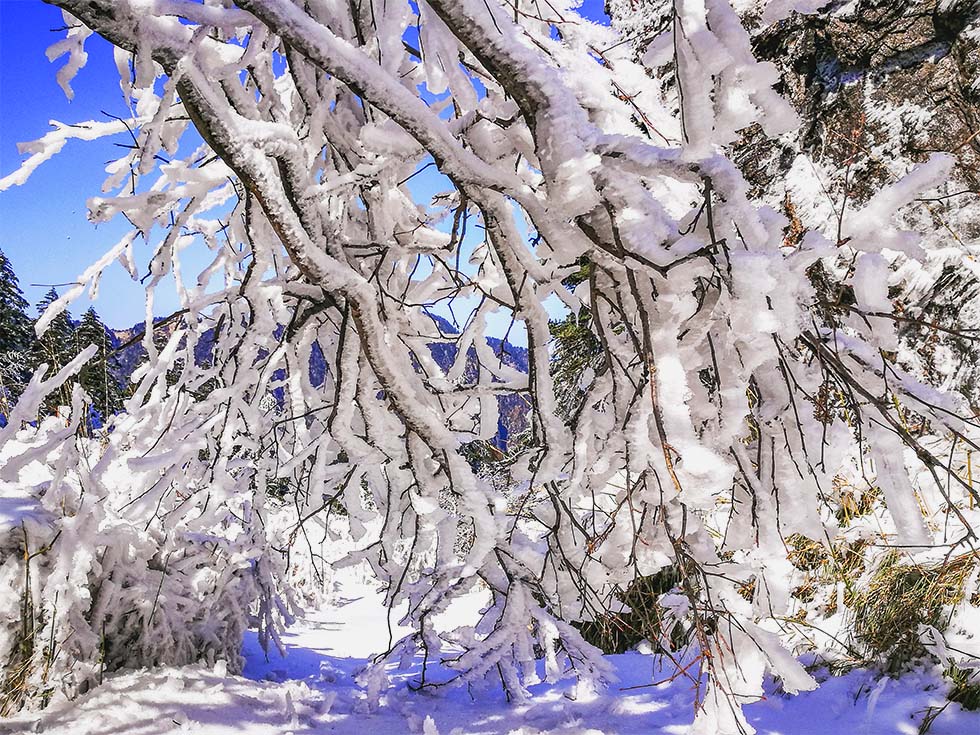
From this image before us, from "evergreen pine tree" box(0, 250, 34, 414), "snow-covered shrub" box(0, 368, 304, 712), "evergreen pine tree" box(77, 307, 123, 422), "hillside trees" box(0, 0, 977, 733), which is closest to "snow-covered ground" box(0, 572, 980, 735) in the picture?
"snow-covered shrub" box(0, 368, 304, 712)

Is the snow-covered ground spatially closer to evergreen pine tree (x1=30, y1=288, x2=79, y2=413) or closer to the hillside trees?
the hillside trees

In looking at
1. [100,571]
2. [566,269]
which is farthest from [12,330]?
[566,269]

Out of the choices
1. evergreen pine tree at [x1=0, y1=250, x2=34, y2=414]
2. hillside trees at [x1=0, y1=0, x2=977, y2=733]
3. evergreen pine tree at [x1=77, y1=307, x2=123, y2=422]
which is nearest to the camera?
hillside trees at [x1=0, y1=0, x2=977, y2=733]

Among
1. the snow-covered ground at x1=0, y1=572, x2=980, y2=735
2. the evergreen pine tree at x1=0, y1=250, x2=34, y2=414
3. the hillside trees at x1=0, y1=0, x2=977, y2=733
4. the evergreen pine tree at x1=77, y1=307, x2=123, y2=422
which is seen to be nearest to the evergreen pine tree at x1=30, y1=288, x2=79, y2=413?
the evergreen pine tree at x1=77, y1=307, x2=123, y2=422

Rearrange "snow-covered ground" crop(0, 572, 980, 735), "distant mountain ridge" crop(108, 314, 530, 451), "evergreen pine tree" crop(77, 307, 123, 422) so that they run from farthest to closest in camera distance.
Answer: "snow-covered ground" crop(0, 572, 980, 735), "evergreen pine tree" crop(77, 307, 123, 422), "distant mountain ridge" crop(108, 314, 530, 451)

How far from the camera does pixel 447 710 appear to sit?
129 inches

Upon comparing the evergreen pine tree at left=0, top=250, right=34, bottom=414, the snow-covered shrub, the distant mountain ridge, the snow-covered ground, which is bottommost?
the snow-covered ground

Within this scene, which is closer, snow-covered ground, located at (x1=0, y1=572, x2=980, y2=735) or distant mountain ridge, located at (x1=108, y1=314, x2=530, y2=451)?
distant mountain ridge, located at (x1=108, y1=314, x2=530, y2=451)

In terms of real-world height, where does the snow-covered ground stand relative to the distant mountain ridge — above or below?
below

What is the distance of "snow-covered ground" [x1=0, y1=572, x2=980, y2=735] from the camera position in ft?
8.36

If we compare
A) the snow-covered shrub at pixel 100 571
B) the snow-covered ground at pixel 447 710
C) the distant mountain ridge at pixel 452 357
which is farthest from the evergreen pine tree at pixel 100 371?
the snow-covered ground at pixel 447 710

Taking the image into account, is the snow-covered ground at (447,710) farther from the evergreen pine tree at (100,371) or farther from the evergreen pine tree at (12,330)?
the evergreen pine tree at (12,330)

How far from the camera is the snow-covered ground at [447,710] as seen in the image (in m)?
2.55

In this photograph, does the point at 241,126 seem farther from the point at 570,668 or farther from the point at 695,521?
the point at 570,668
